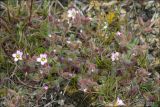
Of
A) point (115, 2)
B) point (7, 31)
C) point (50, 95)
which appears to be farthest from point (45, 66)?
point (115, 2)

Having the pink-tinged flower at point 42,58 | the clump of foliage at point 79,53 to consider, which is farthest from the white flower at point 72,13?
the pink-tinged flower at point 42,58

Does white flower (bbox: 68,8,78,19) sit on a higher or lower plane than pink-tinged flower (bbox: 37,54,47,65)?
higher

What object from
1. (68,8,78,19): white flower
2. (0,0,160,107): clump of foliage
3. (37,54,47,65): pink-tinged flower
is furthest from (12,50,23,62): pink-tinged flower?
(68,8,78,19): white flower

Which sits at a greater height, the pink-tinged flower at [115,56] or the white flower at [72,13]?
the white flower at [72,13]

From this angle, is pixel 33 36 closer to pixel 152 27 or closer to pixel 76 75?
pixel 76 75

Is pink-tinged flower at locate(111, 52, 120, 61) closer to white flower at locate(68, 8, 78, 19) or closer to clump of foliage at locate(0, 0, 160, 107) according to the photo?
clump of foliage at locate(0, 0, 160, 107)

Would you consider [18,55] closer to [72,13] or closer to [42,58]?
[42,58]

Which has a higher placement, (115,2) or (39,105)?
(115,2)

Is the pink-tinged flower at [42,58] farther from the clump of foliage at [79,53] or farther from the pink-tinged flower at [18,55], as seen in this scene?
the pink-tinged flower at [18,55]
